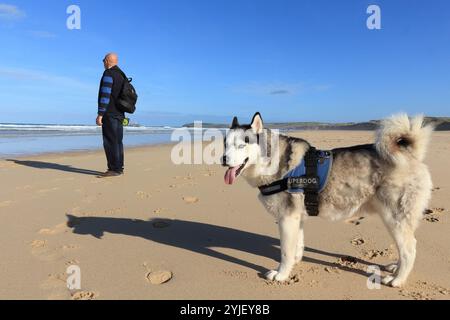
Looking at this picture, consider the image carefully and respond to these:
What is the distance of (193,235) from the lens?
16.9 ft

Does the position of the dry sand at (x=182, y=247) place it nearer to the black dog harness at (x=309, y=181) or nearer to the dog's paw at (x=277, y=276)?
the dog's paw at (x=277, y=276)

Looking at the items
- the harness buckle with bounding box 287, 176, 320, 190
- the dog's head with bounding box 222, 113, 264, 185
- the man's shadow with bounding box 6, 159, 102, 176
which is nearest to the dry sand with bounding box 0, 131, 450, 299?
the harness buckle with bounding box 287, 176, 320, 190

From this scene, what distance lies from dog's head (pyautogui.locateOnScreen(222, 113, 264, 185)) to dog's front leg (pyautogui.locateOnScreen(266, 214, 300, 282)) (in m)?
0.71

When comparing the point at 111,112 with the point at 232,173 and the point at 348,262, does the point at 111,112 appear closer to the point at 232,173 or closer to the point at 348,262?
the point at 232,173

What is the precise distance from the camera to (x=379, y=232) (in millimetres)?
5016

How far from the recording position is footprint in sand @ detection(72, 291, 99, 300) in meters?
3.43

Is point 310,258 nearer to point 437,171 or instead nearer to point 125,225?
point 125,225

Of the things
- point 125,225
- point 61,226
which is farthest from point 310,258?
point 61,226

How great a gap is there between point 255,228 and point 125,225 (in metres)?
1.97

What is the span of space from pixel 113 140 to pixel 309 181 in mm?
6356

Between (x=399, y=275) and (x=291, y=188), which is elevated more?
(x=291, y=188)

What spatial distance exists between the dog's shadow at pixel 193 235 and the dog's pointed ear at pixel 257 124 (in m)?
1.56

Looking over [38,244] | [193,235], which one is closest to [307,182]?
[193,235]

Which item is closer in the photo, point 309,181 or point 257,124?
point 309,181
